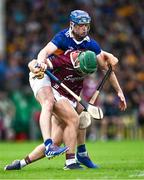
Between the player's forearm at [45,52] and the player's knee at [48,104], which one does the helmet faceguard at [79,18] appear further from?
the player's knee at [48,104]

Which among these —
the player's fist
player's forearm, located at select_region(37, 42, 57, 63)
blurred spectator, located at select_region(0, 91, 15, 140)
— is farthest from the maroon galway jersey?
blurred spectator, located at select_region(0, 91, 15, 140)

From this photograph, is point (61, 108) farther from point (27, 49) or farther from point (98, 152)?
point (27, 49)

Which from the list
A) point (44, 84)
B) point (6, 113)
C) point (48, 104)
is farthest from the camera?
point (6, 113)

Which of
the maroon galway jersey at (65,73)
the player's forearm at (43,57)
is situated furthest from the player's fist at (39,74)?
the maroon galway jersey at (65,73)

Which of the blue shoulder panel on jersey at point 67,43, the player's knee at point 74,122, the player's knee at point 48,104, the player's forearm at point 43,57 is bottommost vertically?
the player's knee at point 74,122

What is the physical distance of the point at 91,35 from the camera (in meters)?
30.1

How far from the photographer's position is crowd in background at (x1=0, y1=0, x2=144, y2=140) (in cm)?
2648

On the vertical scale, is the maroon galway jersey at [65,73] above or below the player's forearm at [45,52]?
below

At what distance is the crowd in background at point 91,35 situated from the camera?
26484mm

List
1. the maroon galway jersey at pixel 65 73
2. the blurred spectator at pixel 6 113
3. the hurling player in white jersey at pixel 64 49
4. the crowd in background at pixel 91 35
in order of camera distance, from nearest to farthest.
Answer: the hurling player in white jersey at pixel 64 49
the maroon galway jersey at pixel 65 73
the blurred spectator at pixel 6 113
the crowd in background at pixel 91 35

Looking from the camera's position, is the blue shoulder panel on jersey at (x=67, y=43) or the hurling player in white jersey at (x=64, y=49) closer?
the hurling player in white jersey at (x=64, y=49)

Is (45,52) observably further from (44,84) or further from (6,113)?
(6,113)

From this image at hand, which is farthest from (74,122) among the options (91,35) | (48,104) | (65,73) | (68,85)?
(91,35)

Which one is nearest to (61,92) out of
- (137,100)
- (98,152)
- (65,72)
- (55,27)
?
(65,72)
